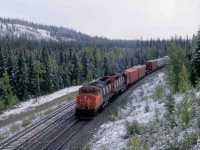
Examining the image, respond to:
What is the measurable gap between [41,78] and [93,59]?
124ft

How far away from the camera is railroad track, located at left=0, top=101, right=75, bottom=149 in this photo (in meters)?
24.5

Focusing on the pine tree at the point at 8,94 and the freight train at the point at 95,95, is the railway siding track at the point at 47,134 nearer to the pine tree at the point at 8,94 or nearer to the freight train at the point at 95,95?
the freight train at the point at 95,95

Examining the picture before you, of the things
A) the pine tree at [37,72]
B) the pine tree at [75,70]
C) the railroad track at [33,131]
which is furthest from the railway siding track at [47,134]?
the pine tree at [75,70]

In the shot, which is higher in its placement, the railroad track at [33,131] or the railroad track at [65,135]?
the railroad track at [65,135]

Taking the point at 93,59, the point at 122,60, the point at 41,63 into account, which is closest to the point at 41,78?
the point at 41,63

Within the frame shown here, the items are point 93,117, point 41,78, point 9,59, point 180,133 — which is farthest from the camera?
Answer: point 41,78

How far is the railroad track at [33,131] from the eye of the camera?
80.2 ft

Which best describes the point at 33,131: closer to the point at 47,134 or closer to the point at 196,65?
the point at 47,134

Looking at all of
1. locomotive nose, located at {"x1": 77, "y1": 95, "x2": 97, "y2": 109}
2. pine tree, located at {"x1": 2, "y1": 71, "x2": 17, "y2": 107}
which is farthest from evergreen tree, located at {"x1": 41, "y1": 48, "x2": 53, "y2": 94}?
locomotive nose, located at {"x1": 77, "y1": 95, "x2": 97, "y2": 109}

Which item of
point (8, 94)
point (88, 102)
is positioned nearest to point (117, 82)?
point (88, 102)

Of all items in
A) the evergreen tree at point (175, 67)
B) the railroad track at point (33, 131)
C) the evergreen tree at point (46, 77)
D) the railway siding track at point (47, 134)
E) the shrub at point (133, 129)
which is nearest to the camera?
the shrub at point (133, 129)

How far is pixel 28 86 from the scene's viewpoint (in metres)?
67.9

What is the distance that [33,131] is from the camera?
93.0ft

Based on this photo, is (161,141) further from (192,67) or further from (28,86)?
(28,86)
